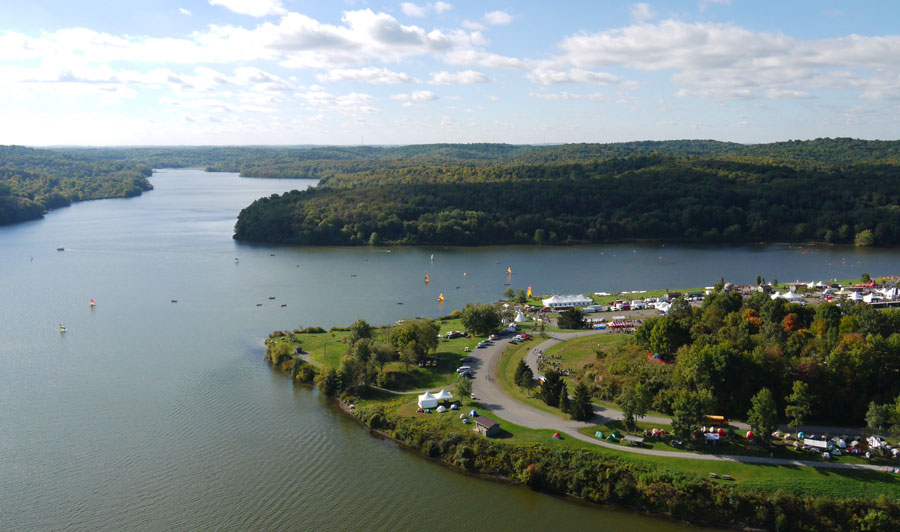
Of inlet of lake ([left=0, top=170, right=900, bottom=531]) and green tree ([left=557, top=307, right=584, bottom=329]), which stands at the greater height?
green tree ([left=557, top=307, right=584, bottom=329])

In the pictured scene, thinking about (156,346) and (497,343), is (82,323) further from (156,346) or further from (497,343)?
(497,343)

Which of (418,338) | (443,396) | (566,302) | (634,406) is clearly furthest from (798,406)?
(566,302)

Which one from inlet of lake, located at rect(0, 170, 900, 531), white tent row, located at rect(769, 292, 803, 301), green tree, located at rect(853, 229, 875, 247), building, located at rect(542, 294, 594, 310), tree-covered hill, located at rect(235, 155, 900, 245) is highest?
tree-covered hill, located at rect(235, 155, 900, 245)

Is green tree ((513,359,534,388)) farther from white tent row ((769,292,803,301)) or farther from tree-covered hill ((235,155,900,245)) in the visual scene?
tree-covered hill ((235,155,900,245))

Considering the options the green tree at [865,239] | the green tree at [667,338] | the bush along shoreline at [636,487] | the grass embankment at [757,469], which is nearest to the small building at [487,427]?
the bush along shoreline at [636,487]

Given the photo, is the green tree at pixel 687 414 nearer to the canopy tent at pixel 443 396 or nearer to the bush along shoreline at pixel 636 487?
the bush along shoreline at pixel 636 487

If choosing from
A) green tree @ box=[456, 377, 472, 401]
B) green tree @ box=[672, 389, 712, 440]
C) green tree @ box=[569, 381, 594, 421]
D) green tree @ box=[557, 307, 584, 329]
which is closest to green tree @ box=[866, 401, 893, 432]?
green tree @ box=[672, 389, 712, 440]

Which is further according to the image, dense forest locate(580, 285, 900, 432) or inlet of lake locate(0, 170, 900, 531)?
dense forest locate(580, 285, 900, 432)
